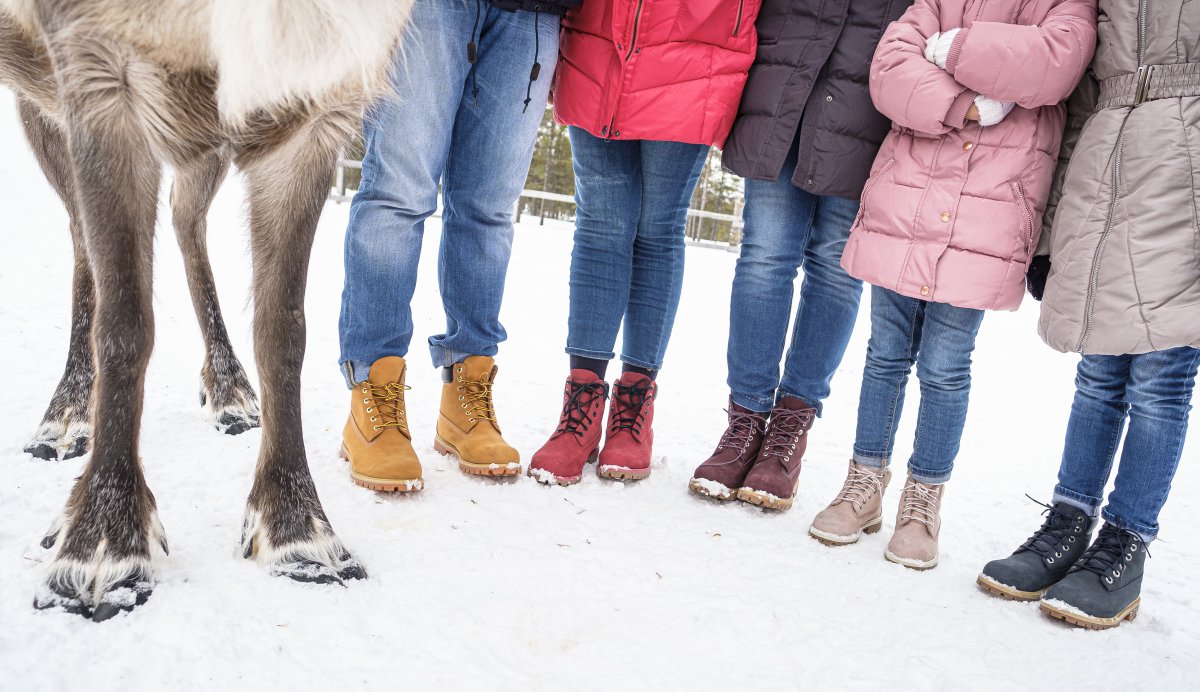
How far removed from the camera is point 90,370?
208cm

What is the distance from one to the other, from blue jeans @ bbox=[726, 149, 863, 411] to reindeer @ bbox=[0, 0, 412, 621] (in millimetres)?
1114

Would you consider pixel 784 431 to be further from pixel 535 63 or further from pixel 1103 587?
pixel 535 63

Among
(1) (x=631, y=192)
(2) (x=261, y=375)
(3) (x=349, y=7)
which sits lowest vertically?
(2) (x=261, y=375)

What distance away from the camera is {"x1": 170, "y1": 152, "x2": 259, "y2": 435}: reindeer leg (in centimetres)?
224

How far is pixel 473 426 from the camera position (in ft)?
6.97

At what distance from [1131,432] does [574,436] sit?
1.38m

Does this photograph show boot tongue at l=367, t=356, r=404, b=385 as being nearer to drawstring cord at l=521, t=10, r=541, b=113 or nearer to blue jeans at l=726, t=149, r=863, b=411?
drawstring cord at l=521, t=10, r=541, b=113

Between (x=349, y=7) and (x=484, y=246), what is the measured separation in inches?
32.3

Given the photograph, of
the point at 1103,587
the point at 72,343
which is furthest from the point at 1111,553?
the point at 72,343

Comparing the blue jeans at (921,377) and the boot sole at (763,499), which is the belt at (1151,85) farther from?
the boot sole at (763,499)

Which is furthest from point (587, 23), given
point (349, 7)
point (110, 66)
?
point (110, 66)

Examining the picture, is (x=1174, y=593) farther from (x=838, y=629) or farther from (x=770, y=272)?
(x=770, y=272)

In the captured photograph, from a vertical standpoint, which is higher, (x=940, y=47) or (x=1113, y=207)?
(x=940, y=47)

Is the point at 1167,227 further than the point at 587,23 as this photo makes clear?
No
